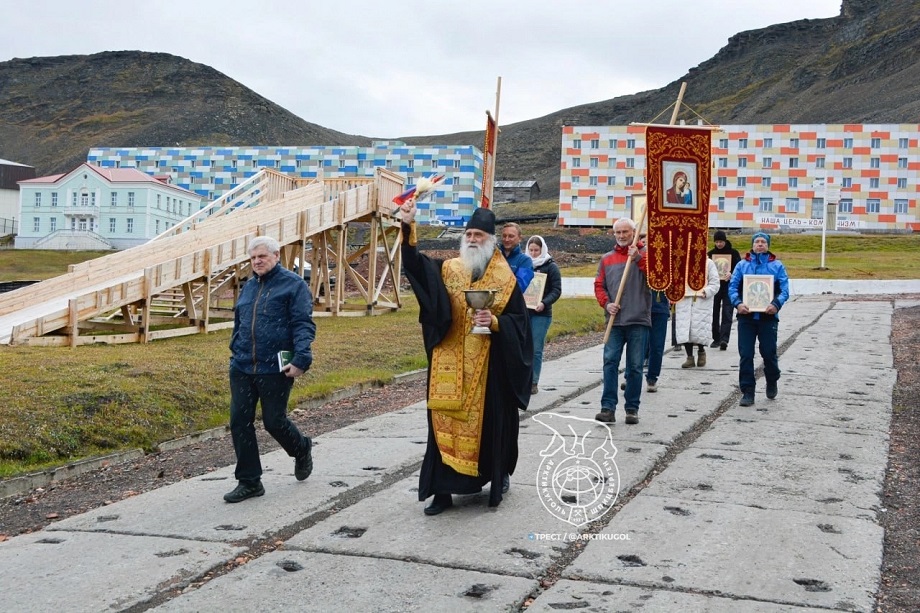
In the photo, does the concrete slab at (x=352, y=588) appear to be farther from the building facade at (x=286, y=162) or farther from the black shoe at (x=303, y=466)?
the building facade at (x=286, y=162)

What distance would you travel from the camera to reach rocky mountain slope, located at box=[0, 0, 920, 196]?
137 meters

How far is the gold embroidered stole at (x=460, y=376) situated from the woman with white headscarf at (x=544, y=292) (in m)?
4.75

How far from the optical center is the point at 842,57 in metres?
152

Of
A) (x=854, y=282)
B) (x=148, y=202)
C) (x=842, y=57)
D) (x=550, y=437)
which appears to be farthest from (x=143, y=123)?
(x=550, y=437)

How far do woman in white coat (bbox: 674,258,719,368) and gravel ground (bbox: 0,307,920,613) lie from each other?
9.28ft

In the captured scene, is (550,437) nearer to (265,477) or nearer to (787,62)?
(265,477)

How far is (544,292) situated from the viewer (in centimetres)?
1168

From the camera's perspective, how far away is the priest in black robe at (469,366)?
21.8 ft

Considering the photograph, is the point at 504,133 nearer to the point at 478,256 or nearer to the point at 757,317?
the point at 757,317

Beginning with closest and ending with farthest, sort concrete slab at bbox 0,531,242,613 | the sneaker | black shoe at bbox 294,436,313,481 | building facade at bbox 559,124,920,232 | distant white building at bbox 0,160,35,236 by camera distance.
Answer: concrete slab at bbox 0,531,242,613 → black shoe at bbox 294,436,313,481 → the sneaker → building facade at bbox 559,124,920,232 → distant white building at bbox 0,160,35,236

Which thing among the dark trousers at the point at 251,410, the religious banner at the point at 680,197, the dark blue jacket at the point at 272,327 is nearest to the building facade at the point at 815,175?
the religious banner at the point at 680,197

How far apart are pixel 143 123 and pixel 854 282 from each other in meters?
144

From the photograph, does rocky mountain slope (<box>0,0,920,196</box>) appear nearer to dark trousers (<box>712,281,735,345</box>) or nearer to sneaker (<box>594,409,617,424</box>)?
dark trousers (<box>712,281,735,345</box>)

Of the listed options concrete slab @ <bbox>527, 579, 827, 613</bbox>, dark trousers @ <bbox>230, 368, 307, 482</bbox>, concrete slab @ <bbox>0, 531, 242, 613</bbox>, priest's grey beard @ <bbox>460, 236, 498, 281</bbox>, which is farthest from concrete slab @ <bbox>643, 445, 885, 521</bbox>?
concrete slab @ <bbox>0, 531, 242, 613</bbox>
